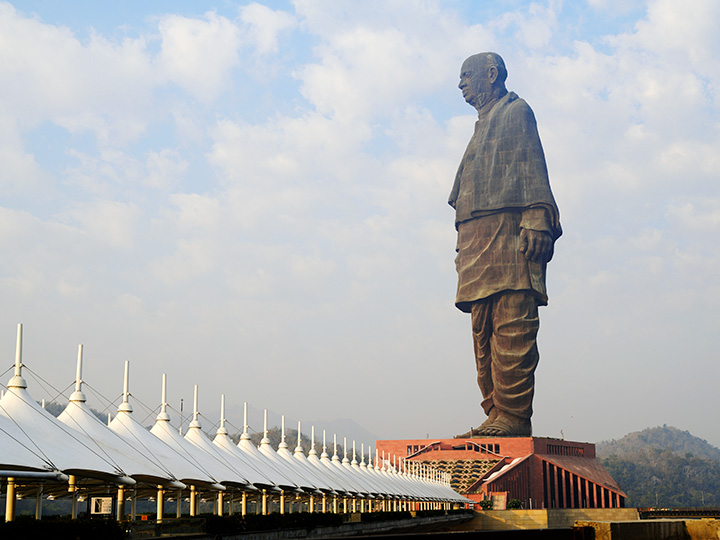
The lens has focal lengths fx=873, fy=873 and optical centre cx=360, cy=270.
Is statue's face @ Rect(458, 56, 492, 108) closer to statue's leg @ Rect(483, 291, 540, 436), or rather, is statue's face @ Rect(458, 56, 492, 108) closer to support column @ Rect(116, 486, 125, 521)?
statue's leg @ Rect(483, 291, 540, 436)

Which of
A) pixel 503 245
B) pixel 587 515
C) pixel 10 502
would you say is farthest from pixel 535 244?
pixel 10 502

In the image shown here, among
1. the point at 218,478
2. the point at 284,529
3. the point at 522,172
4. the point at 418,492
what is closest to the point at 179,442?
the point at 218,478

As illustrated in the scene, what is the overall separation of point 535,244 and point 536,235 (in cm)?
96

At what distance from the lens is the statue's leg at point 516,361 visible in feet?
287

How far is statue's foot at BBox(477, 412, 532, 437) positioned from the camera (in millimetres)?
86938

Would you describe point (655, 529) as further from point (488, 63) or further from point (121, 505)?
point (488, 63)

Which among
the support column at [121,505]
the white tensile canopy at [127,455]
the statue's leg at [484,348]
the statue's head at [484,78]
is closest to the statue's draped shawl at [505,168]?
the statue's head at [484,78]

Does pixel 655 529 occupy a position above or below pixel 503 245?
below

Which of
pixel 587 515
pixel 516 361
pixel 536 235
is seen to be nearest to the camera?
pixel 587 515

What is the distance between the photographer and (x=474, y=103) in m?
95.8

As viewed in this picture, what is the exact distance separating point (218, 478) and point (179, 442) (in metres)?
2.28

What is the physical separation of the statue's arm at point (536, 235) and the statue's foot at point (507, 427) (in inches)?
638

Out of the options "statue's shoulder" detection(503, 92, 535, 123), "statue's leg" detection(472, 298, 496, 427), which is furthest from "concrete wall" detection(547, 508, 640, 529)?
"statue's shoulder" detection(503, 92, 535, 123)

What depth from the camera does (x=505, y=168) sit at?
90750 millimetres
